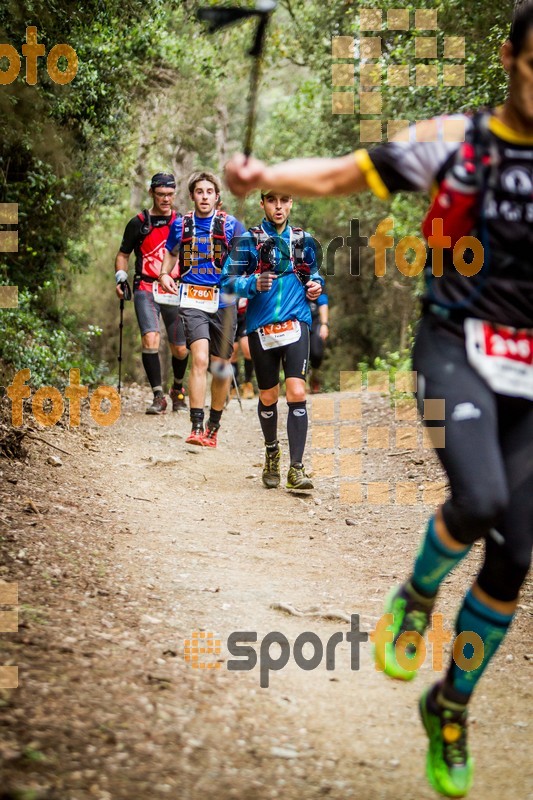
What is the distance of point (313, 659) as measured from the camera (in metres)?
4.03

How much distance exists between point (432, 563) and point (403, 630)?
27 centimetres

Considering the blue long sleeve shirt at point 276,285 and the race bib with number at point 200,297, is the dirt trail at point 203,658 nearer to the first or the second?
the blue long sleeve shirt at point 276,285

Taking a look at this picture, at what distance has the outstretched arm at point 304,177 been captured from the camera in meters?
2.94

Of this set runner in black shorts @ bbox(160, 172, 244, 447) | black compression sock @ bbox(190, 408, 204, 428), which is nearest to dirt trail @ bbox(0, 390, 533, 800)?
black compression sock @ bbox(190, 408, 204, 428)

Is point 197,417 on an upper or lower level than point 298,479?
upper

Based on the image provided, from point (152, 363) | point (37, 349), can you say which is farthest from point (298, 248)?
point (37, 349)

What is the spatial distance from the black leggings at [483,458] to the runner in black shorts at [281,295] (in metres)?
4.36

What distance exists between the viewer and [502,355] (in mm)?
2826

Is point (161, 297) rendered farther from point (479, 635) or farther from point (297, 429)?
point (479, 635)

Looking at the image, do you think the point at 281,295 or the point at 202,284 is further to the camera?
the point at 202,284

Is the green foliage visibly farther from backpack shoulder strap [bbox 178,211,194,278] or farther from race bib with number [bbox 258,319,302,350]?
race bib with number [bbox 258,319,302,350]

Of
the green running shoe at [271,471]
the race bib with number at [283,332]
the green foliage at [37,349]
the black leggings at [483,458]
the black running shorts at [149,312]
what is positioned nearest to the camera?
the black leggings at [483,458]
